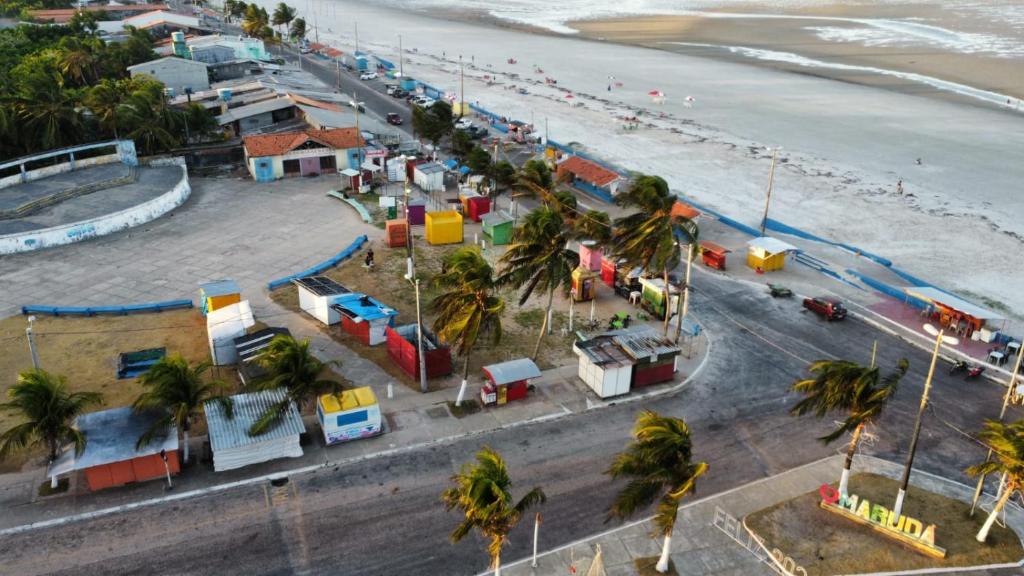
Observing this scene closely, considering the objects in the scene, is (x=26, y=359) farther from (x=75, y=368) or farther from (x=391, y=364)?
(x=391, y=364)

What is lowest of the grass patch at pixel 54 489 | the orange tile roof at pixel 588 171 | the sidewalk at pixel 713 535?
the grass patch at pixel 54 489

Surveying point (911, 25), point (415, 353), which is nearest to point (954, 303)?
point (415, 353)

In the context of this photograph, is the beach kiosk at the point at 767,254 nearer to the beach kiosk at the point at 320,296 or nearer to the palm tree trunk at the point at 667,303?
the palm tree trunk at the point at 667,303

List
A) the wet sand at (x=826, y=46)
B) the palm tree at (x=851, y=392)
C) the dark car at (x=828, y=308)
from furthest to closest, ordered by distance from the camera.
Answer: the wet sand at (x=826, y=46) < the dark car at (x=828, y=308) < the palm tree at (x=851, y=392)

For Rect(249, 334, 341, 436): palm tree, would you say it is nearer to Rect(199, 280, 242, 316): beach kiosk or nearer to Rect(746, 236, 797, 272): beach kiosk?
Rect(199, 280, 242, 316): beach kiosk

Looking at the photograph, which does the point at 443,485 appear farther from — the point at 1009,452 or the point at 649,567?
the point at 1009,452

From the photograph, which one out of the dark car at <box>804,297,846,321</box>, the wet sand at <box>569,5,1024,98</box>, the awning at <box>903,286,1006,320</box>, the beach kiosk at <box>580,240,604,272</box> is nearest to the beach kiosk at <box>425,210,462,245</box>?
the beach kiosk at <box>580,240,604,272</box>

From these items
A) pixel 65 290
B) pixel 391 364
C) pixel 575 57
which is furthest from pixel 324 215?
pixel 575 57

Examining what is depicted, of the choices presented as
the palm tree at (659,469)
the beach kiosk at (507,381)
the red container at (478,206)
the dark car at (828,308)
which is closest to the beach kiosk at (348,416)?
the beach kiosk at (507,381)
